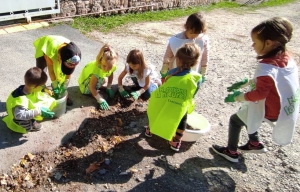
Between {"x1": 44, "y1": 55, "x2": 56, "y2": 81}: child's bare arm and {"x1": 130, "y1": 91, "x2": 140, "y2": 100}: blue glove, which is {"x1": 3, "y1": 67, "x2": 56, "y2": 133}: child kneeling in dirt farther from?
{"x1": 130, "y1": 91, "x2": 140, "y2": 100}: blue glove

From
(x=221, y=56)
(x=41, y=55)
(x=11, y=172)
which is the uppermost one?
(x=41, y=55)

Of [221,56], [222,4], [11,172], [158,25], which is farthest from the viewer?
[222,4]

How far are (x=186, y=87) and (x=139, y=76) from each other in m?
1.17

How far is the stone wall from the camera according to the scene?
20.6ft

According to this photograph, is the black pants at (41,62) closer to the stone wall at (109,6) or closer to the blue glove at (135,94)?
the blue glove at (135,94)

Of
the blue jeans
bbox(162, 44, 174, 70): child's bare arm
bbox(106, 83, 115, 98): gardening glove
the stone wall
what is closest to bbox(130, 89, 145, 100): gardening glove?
the blue jeans

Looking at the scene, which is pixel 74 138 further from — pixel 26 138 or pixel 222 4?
pixel 222 4

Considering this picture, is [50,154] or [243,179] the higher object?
[50,154]

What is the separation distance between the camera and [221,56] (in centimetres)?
591

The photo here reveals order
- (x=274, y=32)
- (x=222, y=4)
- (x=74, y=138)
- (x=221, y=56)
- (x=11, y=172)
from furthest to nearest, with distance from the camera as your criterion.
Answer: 1. (x=222, y=4)
2. (x=221, y=56)
3. (x=74, y=138)
4. (x=11, y=172)
5. (x=274, y=32)

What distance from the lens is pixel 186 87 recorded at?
2.96 metres

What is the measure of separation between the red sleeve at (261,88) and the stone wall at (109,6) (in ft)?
15.1

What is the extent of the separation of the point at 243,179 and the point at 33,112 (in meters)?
2.07

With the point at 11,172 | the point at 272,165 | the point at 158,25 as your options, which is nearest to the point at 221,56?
the point at 158,25
